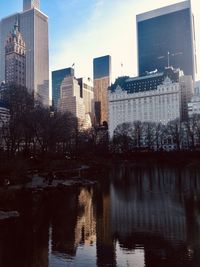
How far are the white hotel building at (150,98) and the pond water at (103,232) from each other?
130 meters

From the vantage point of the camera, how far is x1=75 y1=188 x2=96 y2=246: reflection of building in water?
1753cm

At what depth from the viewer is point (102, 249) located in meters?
15.8

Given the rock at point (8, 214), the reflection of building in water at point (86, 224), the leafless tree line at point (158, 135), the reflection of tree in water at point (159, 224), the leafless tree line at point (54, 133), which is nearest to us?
the reflection of tree in water at point (159, 224)

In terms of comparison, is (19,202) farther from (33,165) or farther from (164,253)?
(33,165)

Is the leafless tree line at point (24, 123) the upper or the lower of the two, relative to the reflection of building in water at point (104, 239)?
upper

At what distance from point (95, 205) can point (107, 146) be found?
253 feet

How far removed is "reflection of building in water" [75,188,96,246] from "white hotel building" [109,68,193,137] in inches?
5124

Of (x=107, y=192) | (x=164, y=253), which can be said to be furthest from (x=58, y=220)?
(x=107, y=192)

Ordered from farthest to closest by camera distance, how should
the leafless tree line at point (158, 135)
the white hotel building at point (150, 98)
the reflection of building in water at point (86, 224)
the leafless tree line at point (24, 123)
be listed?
the white hotel building at point (150, 98)
the leafless tree line at point (158, 135)
the leafless tree line at point (24, 123)
the reflection of building in water at point (86, 224)

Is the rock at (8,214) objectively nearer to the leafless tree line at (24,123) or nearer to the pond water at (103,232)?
the pond water at (103,232)

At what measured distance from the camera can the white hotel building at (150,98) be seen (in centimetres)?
15812

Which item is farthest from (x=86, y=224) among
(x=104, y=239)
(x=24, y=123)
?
(x=24, y=123)

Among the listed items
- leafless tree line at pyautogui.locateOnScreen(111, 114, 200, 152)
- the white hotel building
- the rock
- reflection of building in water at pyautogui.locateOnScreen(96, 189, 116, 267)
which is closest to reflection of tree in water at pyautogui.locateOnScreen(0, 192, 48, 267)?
the rock

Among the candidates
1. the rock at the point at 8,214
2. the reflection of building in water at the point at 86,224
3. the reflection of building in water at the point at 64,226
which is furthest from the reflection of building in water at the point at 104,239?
the rock at the point at 8,214
